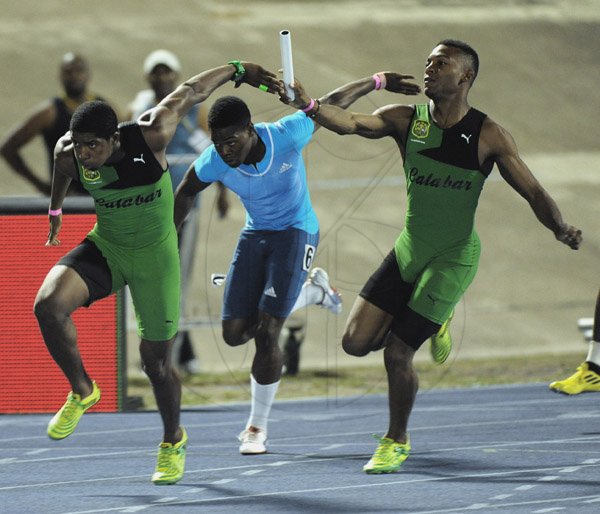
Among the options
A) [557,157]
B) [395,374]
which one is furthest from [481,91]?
[395,374]

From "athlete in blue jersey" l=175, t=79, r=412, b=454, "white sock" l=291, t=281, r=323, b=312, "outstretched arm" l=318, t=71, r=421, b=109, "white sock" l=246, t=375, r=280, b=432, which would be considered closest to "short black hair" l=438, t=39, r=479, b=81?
"outstretched arm" l=318, t=71, r=421, b=109

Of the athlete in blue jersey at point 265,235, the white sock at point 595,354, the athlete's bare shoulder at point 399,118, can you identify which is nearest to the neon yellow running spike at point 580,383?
the white sock at point 595,354

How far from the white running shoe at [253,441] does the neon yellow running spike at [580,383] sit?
→ 1.86m

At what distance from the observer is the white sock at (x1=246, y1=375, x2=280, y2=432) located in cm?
967

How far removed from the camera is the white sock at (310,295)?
35.9 ft

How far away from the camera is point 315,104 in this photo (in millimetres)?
8344

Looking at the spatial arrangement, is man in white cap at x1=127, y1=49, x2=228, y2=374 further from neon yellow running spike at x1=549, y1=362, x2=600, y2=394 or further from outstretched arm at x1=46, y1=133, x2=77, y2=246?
neon yellow running spike at x1=549, y1=362, x2=600, y2=394

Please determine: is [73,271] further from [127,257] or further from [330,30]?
[330,30]

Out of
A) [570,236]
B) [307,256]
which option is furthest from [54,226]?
[570,236]

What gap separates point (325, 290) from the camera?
11.3 m

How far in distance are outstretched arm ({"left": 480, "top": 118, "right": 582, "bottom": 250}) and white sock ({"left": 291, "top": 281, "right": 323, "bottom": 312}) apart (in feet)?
9.65

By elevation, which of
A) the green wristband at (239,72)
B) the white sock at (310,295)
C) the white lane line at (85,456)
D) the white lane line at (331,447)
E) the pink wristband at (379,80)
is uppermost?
the pink wristband at (379,80)

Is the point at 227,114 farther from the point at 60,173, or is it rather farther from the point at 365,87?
the point at 60,173

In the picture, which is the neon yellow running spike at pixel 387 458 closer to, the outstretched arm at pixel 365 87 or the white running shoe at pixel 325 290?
the outstretched arm at pixel 365 87
